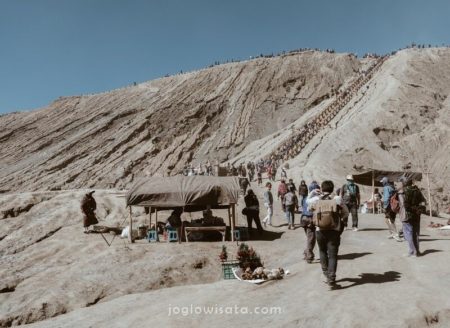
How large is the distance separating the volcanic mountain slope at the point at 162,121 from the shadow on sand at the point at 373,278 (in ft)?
130

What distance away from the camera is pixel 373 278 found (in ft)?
27.2

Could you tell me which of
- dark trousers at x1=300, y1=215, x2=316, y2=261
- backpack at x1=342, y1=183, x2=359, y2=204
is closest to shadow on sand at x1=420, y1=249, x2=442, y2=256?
dark trousers at x1=300, y1=215, x2=316, y2=261

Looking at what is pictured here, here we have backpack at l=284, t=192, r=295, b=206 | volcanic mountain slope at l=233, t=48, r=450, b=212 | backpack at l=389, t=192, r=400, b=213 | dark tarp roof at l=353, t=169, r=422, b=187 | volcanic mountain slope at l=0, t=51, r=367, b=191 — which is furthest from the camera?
volcanic mountain slope at l=0, t=51, r=367, b=191

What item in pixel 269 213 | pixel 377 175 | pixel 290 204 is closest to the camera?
pixel 290 204

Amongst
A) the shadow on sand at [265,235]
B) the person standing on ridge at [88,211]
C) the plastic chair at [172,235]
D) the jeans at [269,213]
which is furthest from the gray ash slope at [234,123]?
the person standing on ridge at [88,211]

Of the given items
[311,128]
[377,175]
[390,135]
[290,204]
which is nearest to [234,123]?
[311,128]

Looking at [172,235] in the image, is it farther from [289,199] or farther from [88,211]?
[289,199]

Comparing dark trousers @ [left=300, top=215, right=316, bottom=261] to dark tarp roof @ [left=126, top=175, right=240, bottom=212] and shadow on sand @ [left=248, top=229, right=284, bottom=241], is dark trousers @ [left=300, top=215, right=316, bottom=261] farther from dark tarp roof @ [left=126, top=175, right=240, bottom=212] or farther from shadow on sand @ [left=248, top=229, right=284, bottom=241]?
shadow on sand @ [left=248, top=229, right=284, bottom=241]

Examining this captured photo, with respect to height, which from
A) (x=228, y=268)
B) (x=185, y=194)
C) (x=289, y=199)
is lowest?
(x=228, y=268)

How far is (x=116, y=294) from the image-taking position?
10891 millimetres

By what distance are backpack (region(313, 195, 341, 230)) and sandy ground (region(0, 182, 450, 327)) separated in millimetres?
1149

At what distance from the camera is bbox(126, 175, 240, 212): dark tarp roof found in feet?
49.6

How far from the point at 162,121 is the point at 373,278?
4934 cm

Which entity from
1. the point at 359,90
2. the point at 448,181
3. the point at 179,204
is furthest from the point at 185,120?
the point at 179,204
